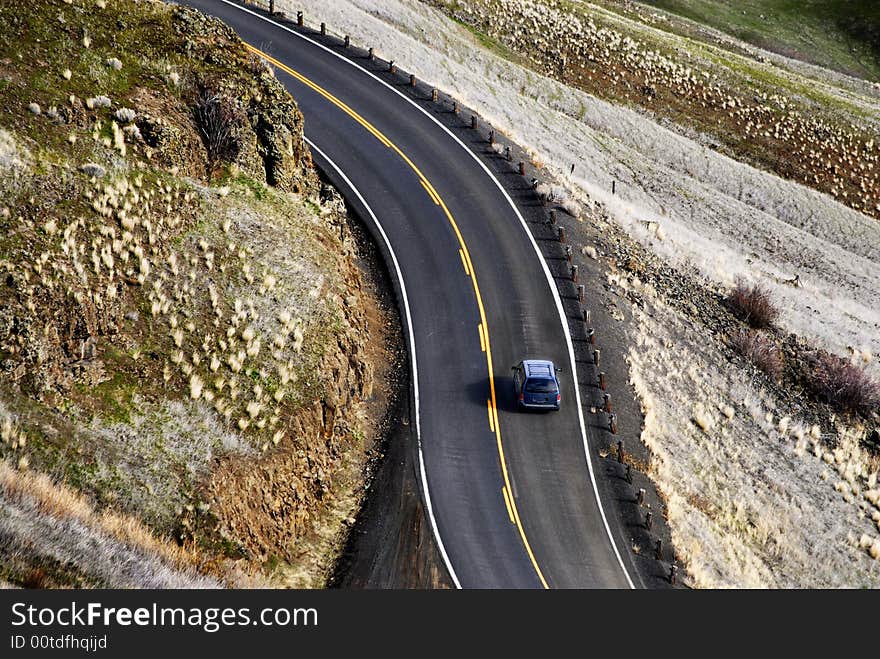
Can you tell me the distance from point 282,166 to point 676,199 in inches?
1147

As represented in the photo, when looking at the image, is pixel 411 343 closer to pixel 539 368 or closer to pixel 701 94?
pixel 539 368

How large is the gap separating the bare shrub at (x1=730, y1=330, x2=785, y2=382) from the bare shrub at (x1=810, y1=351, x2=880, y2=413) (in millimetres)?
1533

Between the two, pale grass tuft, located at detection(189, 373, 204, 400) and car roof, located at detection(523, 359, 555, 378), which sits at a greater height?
car roof, located at detection(523, 359, 555, 378)

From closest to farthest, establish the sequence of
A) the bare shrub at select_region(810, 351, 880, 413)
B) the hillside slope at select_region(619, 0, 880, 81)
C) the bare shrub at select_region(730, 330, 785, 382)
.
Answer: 1. the bare shrub at select_region(810, 351, 880, 413)
2. the bare shrub at select_region(730, 330, 785, 382)
3. the hillside slope at select_region(619, 0, 880, 81)

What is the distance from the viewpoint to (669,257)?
112ft

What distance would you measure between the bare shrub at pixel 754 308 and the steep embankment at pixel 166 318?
49.5ft

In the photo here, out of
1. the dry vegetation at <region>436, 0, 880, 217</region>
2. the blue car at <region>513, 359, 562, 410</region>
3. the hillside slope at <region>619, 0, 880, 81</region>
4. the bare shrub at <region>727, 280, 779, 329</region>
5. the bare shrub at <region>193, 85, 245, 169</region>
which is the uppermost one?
the hillside slope at <region>619, 0, 880, 81</region>

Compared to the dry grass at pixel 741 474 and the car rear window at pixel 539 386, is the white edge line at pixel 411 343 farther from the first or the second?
the dry grass at pixel 741 474

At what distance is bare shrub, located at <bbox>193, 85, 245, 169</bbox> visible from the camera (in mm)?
26484

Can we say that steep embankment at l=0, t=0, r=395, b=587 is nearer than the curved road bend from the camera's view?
Yes

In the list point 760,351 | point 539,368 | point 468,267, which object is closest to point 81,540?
point 539,368

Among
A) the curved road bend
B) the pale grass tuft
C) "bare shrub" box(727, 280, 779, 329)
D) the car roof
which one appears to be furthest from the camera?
"bare shrub" box(727, 280, 779, 329)

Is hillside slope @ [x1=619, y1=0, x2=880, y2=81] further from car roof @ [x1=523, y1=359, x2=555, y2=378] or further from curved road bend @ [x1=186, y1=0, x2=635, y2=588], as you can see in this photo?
car roof @ [x1=523, y1=359, x2=555, y2=378]

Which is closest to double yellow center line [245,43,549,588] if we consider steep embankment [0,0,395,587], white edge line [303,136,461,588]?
white edge line [303,136,461,588]
